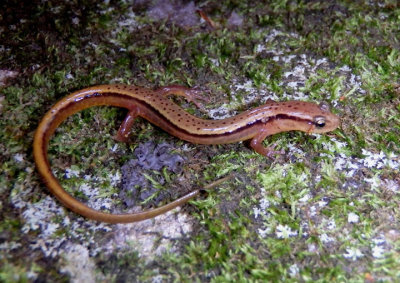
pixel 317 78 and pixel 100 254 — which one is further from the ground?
pixel 317 78

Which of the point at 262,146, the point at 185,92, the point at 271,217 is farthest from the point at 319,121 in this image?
the point at 185,92

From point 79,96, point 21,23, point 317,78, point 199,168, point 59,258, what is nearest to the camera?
point 59,258

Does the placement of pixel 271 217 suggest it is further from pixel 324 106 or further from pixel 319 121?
pixel 324 106

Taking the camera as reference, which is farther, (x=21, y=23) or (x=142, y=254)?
(x=21, y=23)

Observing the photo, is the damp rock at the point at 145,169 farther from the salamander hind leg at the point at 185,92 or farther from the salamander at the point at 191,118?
the salamander hind leg at the point at 185,92

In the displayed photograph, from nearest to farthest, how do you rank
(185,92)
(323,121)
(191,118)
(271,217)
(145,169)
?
(271,217)
(145,169)
(323,121)
(191,118)
(185,92)

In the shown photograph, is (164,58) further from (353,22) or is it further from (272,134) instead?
(353,22)

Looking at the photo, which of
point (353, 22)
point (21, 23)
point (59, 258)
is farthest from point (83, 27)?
point (353, 22)

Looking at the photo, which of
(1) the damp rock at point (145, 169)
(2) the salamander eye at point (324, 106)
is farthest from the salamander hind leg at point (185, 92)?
(2) the salamander eye at point (324, 106)

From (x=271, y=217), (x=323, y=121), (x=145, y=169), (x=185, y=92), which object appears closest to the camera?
(x=271, y=217)
